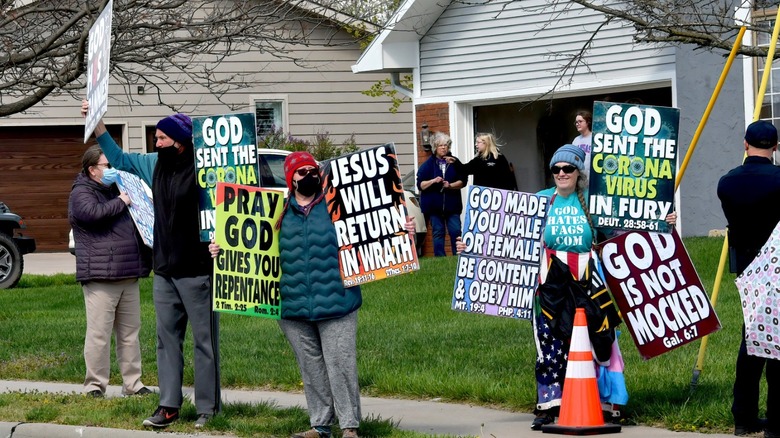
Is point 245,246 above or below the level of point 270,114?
below

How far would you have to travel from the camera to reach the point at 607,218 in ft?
27.5

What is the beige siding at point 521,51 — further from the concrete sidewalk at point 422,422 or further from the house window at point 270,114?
the concrete sidewalk at point 422,422

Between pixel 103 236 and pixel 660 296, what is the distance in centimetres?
428

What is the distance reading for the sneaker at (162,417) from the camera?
28.9 ft

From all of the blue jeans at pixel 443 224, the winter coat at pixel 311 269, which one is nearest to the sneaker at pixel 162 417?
the winter coat at pixel 311 269

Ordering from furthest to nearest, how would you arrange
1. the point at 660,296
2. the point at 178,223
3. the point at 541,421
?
the point at 178,223 < the point at 660,296 < the point at 541,421

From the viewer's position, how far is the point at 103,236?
10211mm

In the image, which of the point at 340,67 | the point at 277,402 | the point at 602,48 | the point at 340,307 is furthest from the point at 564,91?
the point at 340,307

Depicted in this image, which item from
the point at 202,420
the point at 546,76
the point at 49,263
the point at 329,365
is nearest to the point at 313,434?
the point at 329,365

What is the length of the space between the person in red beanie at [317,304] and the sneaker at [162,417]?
1111 millimetres

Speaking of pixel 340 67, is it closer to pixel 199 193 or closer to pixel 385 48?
pixel 385 48

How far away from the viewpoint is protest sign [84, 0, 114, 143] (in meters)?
8.95

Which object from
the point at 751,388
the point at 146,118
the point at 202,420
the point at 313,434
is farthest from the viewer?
the point at 146,118

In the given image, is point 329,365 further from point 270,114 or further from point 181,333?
point 270,114
